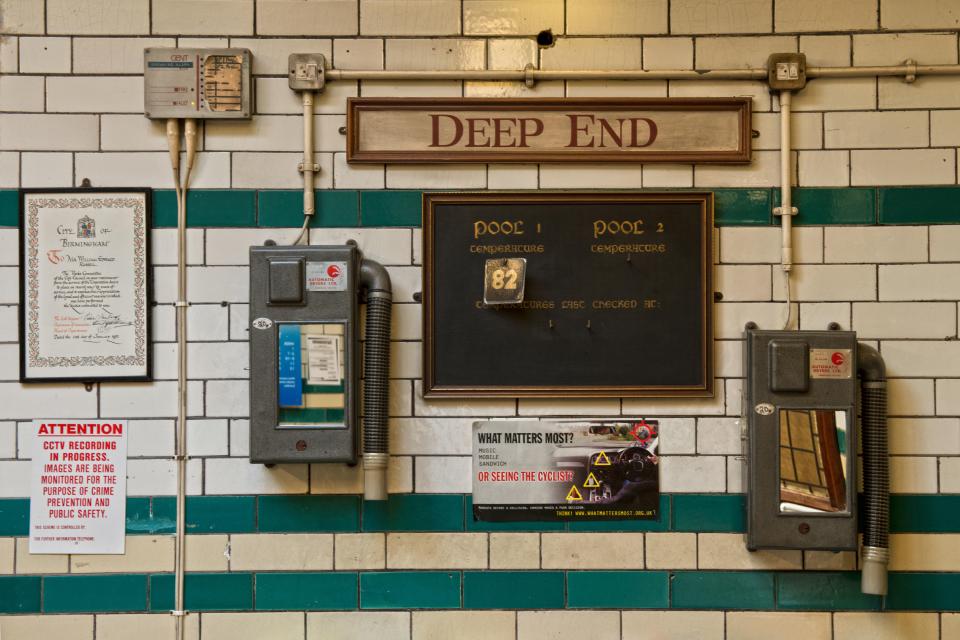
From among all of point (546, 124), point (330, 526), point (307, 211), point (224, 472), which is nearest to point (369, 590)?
point (330, 526)

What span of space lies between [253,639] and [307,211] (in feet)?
4.98

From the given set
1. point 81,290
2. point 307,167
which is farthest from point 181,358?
point 307,167

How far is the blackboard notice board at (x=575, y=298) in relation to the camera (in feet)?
8.25

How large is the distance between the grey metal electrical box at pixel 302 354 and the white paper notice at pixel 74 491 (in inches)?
23.6

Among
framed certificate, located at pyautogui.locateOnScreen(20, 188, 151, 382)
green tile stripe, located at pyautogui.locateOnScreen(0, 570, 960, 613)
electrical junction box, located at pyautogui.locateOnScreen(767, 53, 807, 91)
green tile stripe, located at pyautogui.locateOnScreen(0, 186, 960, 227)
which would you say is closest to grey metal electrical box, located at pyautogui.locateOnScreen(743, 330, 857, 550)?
green tile stripe, located at pyautogui.locateOnScreen(0, 570, 960, 613)

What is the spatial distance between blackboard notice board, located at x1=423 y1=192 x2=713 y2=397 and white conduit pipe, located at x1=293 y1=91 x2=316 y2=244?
404mm

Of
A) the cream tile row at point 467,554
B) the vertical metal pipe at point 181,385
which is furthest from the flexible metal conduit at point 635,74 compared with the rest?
the cream tile row at point 467,554

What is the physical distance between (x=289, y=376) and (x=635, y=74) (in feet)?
5.22

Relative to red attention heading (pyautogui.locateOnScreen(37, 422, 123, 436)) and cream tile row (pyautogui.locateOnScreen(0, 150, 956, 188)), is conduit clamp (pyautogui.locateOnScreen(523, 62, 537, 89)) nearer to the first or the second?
cream tile row (pyautogui.locateOnScreen(0, 150, 956, 188))

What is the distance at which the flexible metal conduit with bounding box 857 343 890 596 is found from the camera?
2.39 metres

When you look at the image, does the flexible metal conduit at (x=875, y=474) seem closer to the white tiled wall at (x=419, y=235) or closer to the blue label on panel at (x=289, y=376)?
the white tiled wall at (x=419, y=235)

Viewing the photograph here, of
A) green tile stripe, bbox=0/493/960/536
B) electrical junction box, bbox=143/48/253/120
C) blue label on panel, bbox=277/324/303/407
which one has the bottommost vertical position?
green tile stripe, bbox=0/493/960/536

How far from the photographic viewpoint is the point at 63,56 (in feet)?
8.23

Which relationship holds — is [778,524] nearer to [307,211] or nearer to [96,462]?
[307,211]
